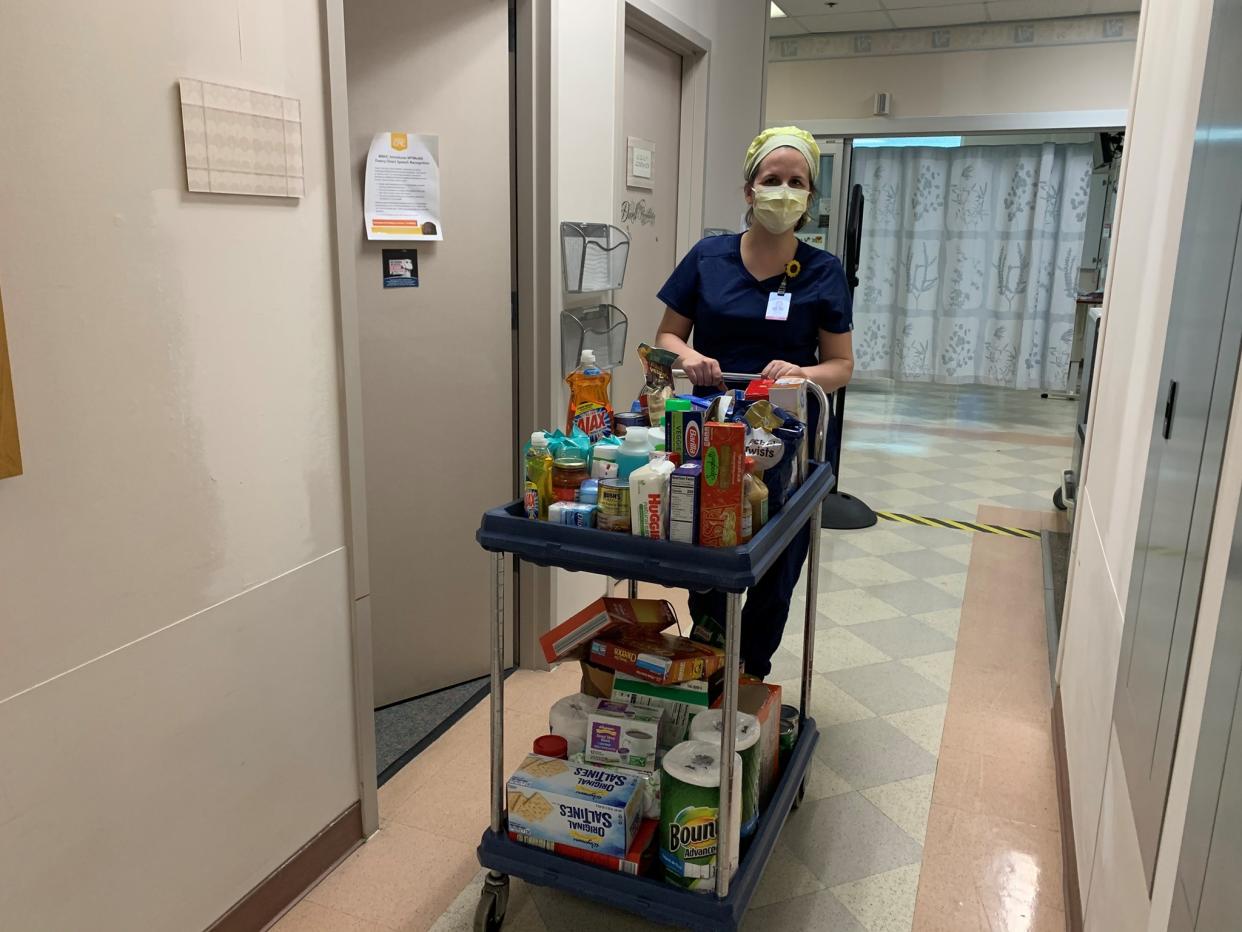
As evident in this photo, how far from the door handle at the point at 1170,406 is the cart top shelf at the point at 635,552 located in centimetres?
62

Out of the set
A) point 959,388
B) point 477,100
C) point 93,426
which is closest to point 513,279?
point 477,100

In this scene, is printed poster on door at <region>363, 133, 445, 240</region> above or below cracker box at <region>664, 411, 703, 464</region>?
above

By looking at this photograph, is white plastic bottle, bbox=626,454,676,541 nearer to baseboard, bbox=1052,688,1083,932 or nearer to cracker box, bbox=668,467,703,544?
cracker box, bbox=668,467,703,544

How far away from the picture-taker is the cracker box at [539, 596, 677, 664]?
186 cm

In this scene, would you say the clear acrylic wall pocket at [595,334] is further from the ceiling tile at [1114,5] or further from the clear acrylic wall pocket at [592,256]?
the ceiling tile at [1114,5]

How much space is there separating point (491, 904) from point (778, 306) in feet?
4.93

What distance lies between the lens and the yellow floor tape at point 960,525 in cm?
454

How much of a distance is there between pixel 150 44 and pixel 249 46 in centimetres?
21

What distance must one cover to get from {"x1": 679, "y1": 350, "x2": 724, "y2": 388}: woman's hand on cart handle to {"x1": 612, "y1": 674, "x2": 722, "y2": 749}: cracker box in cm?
71

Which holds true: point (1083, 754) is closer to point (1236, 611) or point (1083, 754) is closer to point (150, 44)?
point (1236, 611)

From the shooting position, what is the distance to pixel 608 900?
65.9 inches

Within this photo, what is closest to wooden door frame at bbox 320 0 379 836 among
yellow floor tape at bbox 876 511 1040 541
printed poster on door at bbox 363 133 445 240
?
printed poster on door at bbox 363 133 445 240

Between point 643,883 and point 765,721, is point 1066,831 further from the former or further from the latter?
point 643,883

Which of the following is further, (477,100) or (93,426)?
(477,100)
